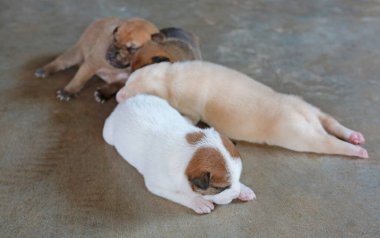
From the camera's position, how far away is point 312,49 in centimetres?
289

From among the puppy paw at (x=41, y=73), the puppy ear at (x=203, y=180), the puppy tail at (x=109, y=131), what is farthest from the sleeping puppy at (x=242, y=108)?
the puppy paw at (x=41, y=73)

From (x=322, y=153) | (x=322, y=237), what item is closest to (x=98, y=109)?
(x=322, y=153)

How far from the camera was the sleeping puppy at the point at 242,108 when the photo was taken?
1955mm

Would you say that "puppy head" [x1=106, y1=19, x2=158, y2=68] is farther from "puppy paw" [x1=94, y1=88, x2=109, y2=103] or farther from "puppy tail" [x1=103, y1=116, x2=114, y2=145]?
"puppy tail" [x1=103, y1=116, x2=114, y2=145]

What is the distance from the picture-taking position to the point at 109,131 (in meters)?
1.97

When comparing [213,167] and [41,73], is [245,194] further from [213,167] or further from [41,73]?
[41,73]

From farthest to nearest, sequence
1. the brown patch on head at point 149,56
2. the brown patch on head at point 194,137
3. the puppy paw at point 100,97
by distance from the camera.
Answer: the puppy paw at point 100,97 → the brown patch on head at point 149,56 → the brown patch on head at point 194,137

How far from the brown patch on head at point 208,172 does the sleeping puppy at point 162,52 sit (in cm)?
76

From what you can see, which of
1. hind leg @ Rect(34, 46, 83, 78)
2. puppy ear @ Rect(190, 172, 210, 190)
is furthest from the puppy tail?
hind leg @ Rect(34, 46, 83, 78)

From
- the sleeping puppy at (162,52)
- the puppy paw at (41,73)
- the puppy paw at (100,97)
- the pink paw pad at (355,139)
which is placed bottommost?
→ the puppy paw at (41,73)

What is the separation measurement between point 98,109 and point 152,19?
3.84 feet

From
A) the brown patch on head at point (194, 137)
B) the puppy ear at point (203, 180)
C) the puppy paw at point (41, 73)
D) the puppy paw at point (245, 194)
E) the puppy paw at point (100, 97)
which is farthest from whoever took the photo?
the puppy paw at point (41, 73)

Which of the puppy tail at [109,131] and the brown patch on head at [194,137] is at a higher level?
the brown patch on head at [194,137]

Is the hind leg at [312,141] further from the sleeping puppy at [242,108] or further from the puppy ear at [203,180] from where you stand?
the puppy ear at [203,180]
